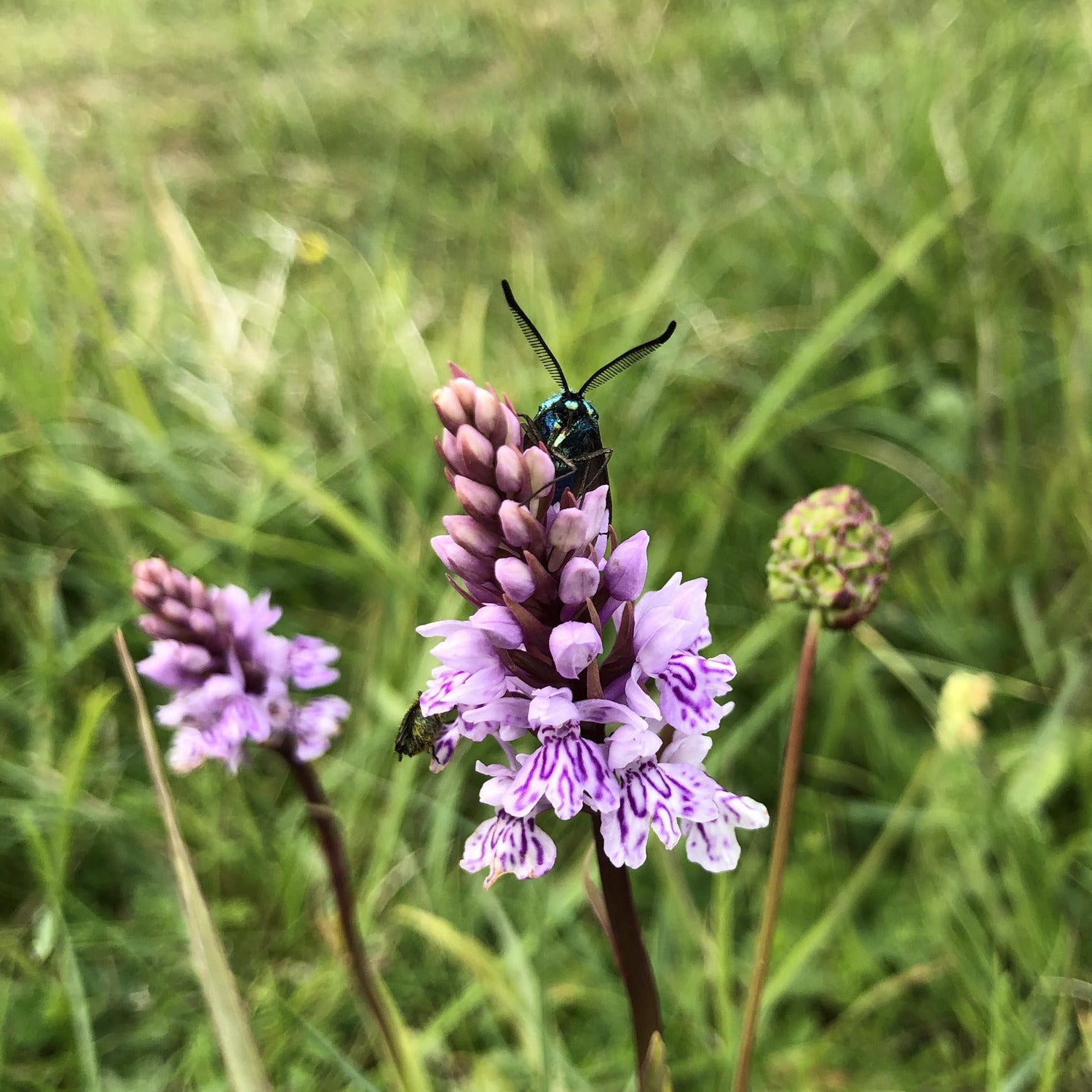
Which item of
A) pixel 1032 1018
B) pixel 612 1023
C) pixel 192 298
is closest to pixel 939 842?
pixel 1032 1018

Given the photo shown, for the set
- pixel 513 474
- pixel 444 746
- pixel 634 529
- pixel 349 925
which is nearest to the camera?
pixel 513 474

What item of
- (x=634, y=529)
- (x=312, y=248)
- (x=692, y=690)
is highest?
(x=312, y=248)

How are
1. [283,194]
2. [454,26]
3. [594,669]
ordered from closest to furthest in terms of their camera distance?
[594,669]
[283,194]
[454,26]

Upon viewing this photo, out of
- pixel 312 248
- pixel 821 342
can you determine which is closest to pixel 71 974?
pixel 821 342

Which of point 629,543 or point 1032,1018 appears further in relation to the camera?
point 1032,1018

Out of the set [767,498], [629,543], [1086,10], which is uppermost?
[1086,10]

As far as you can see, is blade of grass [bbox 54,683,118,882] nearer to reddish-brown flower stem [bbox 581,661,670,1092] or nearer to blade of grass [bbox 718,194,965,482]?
reddish-brown flower stem [bbox 581,661,670,1092]

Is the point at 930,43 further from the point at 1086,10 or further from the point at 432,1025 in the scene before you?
the point at 432,1025

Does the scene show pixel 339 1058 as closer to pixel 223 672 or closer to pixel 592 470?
pixel 223 672
